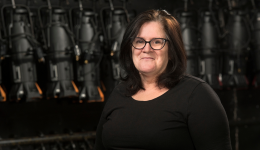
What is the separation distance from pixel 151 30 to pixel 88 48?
127 cm

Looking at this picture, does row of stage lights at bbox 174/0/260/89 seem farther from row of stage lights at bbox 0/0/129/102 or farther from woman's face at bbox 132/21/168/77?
woman's face at bbox 132/21/168/77

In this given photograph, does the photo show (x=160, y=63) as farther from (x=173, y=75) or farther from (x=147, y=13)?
(x=147, y=13)

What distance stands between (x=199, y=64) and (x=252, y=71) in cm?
57

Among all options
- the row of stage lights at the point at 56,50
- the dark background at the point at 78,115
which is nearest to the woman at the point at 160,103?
the row of stage lights at the point at 56,50

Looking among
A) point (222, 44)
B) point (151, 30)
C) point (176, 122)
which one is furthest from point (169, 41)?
point (222, 44)

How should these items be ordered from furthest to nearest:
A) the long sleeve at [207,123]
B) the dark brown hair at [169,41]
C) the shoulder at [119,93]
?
1. the shoulder at [119,93]
2. the dark brown hair at [169,41]
3. the long sleeve at [207,123]

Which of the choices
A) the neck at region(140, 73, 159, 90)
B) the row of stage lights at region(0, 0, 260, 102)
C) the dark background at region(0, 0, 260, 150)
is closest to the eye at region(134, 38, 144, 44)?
the neck at region(140, 73, 159, 90)

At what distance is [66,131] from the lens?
2.72m

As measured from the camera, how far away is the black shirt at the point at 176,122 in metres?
1.04

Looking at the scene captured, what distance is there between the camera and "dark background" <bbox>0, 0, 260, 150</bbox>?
8.63 feet

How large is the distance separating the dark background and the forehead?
133 centimetres

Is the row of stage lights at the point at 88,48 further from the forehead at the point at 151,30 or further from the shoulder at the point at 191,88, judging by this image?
the shoulder at the point at 191,88

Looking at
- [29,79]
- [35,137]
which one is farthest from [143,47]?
[35,137]

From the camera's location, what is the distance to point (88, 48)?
94.1 inches
